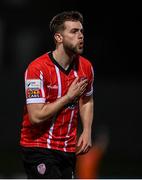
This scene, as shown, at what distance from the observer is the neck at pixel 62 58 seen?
6934 mm

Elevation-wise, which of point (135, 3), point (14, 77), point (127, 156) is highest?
point (135, 3)

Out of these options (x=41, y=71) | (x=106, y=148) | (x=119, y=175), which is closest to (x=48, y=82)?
(x=41, y=71)

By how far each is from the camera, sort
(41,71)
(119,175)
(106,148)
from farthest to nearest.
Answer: (106,148)
(119,175)
(41,71)

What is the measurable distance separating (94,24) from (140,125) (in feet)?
6.26

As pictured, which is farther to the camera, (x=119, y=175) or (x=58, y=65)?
(x=119, y=175)

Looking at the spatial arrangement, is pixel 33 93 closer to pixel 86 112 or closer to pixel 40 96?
pixel 40 96

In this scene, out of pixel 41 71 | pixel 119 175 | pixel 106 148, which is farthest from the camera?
pixel 106 148

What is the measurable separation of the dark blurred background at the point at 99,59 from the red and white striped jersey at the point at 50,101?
261 inches

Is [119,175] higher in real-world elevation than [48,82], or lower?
lower

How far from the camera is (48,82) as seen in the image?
6.79m

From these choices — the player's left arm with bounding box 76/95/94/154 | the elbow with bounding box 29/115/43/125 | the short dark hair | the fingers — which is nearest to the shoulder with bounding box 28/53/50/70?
the short dark hair

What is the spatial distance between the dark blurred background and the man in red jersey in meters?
6.58

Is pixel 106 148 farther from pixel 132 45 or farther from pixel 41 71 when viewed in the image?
pixel 41 71

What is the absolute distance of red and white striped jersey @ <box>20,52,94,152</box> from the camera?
6.75m
